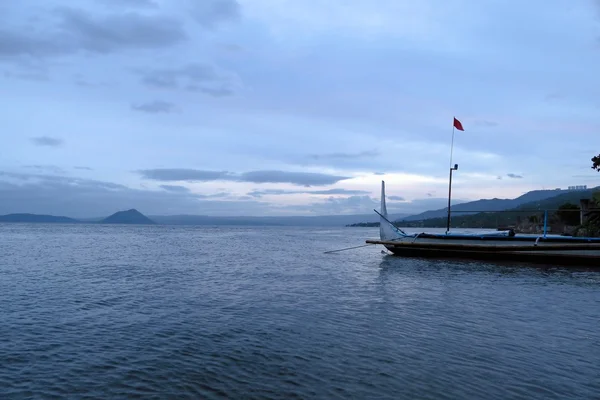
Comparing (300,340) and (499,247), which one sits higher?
(499,247)

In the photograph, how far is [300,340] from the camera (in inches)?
540

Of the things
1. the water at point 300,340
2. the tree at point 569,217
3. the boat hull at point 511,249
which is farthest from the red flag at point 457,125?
the tree at point 569,217

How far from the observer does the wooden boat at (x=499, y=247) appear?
3559 centimetres

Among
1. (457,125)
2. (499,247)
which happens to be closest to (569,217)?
(457,125)

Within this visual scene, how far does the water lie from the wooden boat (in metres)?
9.28

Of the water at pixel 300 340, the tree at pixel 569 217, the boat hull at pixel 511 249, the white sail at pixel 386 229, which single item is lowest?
the water at pixel 300 340

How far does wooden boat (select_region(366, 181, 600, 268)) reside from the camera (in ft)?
117

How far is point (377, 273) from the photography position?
32812 mm

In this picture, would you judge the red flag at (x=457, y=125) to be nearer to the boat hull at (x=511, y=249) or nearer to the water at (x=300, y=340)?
the boat hull at (x=511, y=249)

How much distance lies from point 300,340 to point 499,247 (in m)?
30.1

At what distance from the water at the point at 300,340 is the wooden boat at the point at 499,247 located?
30.5 feet

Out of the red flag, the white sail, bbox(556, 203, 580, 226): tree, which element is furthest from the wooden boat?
bbox(556, 203, 580, 226): tree

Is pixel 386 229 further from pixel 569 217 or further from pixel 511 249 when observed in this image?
pixel 569 217

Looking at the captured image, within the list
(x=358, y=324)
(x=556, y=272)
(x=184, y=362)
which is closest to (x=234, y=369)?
(x=184, y=362)
